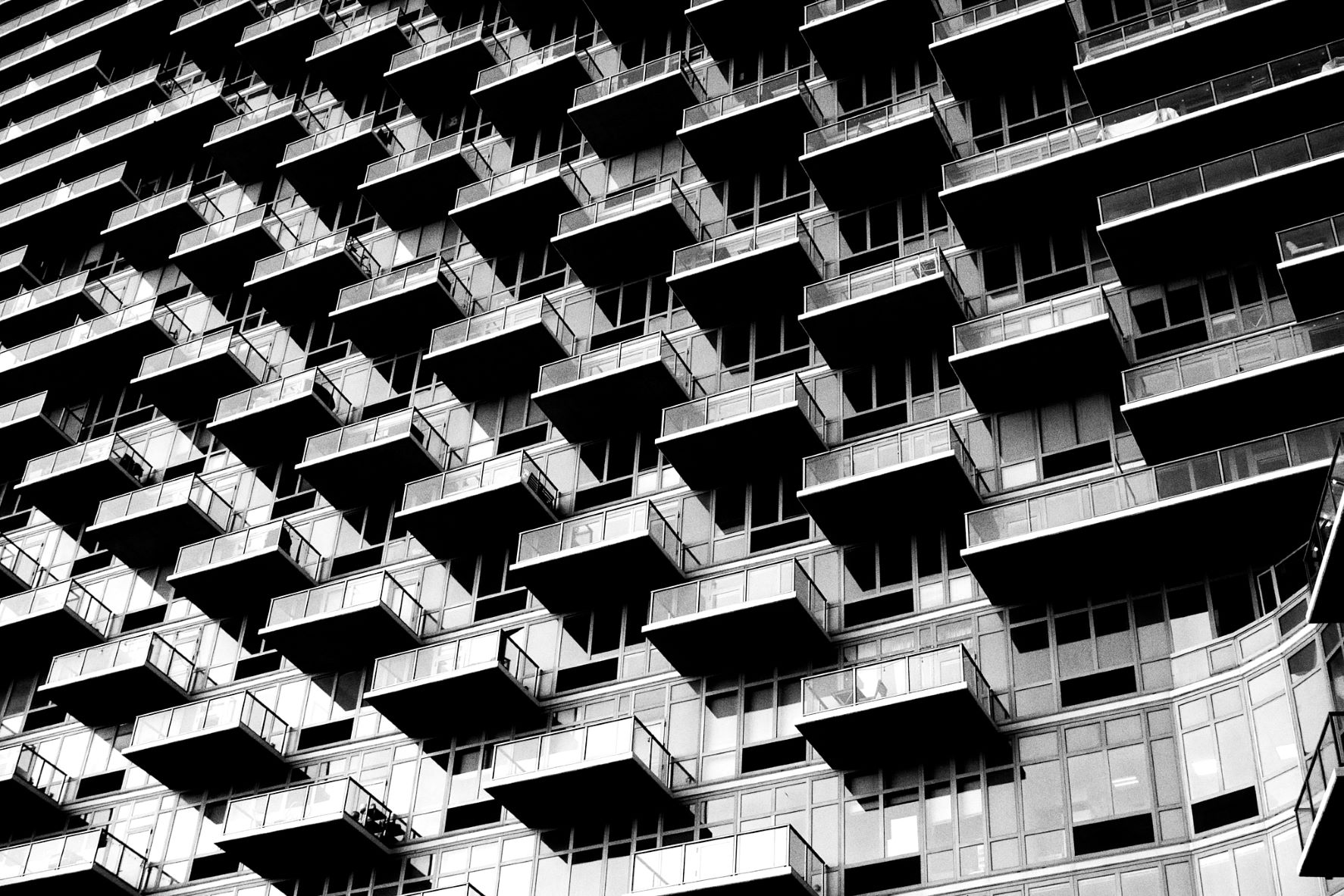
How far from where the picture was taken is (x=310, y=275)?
37531 mm

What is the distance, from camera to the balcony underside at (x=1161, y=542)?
23.0 m

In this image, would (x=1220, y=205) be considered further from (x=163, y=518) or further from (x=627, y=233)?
(x=163, y=518)

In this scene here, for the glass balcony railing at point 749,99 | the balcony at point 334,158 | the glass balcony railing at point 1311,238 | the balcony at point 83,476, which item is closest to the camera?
the glass balcony railing at point 1311,238

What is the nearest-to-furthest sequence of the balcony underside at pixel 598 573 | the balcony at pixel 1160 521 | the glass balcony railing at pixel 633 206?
1. the balcony at pixel 1160 521
2. the balcony underside at pixel 598 573
3. the glass balcony railing at pixel 633 206

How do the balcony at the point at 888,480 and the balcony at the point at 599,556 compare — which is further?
the balcony at the point at 599,556

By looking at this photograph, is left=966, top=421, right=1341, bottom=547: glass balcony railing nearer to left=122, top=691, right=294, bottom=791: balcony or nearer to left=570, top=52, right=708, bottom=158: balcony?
left=122, top=691, right=294, bottom=791: balcony

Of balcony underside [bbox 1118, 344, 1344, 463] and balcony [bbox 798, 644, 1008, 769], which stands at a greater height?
balcony underside [bbox 1118, 344, 1344, 463]

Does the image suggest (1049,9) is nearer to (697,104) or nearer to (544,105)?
(697,104)

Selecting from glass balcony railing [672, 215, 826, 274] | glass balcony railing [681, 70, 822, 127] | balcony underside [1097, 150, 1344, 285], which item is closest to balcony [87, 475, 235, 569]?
glass balcony railing [672, 215, 826, 274]

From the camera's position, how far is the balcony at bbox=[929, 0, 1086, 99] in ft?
103

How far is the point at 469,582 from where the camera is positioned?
31.2m

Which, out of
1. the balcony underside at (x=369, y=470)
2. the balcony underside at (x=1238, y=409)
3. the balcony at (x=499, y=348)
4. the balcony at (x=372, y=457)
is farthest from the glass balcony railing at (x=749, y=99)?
the balcony underside at (x=1238, y=409)

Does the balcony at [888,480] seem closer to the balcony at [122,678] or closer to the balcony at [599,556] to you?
the balcony at [599,556]

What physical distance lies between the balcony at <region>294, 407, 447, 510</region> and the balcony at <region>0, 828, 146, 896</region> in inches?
325
